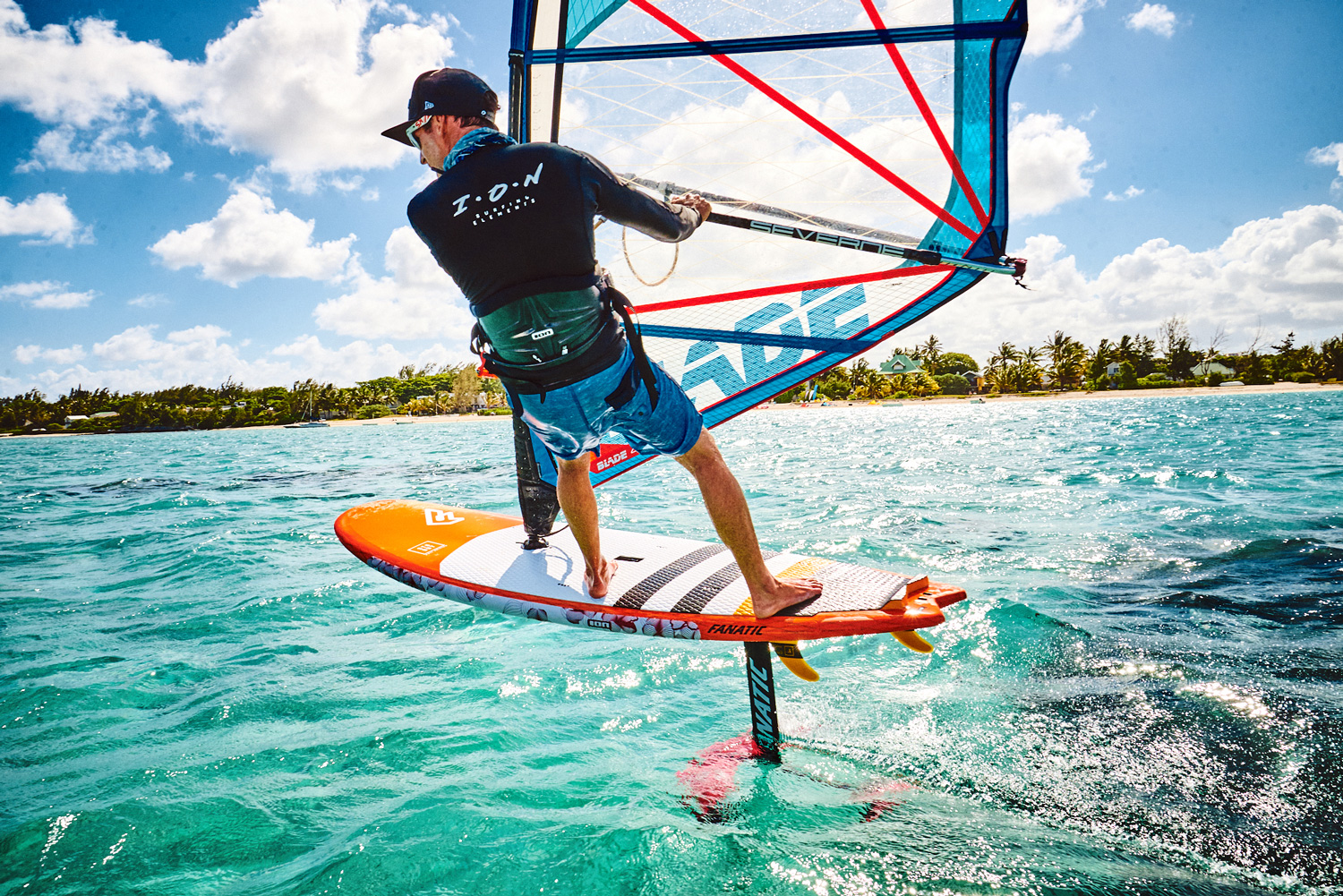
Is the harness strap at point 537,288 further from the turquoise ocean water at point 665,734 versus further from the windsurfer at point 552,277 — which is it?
the turquoise ocean water at point 665,734

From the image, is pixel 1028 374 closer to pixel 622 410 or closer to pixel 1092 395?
pixel 1092 395

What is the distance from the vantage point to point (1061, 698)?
347 cm

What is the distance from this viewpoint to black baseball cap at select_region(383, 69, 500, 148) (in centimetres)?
233

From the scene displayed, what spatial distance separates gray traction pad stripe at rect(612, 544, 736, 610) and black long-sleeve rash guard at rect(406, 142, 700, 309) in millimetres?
1528

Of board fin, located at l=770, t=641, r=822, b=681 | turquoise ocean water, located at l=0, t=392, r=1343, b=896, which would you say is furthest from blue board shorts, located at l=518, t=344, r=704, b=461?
turquoise ocean water, located at l=0, t=392, r=1343, b=896

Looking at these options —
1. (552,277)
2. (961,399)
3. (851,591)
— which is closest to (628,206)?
(552,277)

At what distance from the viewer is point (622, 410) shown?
2.44m

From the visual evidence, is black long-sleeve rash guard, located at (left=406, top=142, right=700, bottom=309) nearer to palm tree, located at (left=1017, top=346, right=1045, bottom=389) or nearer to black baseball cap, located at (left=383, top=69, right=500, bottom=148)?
black baseball cap, located at (left=383, top=69, right=500, bottom=148)

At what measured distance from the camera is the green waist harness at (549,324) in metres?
2.23

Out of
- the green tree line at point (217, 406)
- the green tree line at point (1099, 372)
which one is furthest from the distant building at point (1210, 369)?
the green tree line at point (217, 406)

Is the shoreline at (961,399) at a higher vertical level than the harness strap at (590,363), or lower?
higher

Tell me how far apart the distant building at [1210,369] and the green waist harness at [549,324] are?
3803 inches

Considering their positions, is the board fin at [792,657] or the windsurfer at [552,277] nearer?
the windsurfer at [552,277]

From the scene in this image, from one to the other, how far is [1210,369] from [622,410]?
330ft
